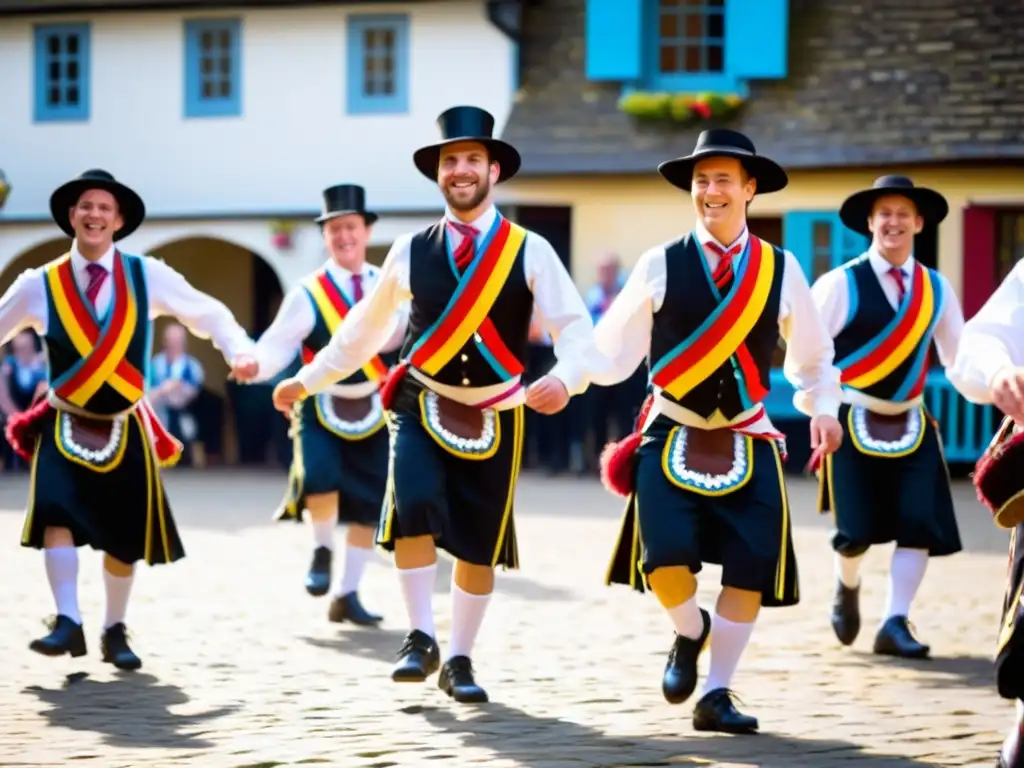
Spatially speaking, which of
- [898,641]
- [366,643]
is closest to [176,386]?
[366,643]

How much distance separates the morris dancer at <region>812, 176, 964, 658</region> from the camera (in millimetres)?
9039

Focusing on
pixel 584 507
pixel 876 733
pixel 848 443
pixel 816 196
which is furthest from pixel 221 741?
pixel 816 196

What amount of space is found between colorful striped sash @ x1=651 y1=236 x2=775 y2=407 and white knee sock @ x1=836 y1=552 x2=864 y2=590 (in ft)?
7.68

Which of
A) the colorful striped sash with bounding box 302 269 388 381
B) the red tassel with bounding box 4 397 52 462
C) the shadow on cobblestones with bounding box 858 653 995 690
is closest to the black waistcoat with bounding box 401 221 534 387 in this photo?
the red tassel with bounding box 4 397 52 462

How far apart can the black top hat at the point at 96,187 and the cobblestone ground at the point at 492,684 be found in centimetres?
183

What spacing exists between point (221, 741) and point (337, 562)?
6635 mm

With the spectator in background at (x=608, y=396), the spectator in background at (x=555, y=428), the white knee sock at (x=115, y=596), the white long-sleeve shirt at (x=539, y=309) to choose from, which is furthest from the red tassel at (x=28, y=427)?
the spectator in background at (x=608, y=396)

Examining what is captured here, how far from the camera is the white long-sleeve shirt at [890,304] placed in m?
9.11

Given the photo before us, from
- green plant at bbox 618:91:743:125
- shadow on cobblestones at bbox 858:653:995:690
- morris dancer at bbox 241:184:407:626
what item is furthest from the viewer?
green plant at bbox 618:91:743:125

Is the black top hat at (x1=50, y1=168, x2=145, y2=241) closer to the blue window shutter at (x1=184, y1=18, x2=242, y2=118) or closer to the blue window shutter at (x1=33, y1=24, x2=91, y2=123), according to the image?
the blue window shutter at (x1=184, y1=18, x2=242, y2=118)

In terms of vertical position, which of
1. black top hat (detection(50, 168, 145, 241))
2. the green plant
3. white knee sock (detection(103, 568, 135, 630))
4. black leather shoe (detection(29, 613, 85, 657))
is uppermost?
the green plant

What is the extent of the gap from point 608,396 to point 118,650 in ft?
42.7

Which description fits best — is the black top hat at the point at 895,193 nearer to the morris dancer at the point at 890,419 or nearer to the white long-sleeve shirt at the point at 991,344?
the morris dancer at the point at 890,419

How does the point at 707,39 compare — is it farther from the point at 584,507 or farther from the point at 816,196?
the point at 584,507
